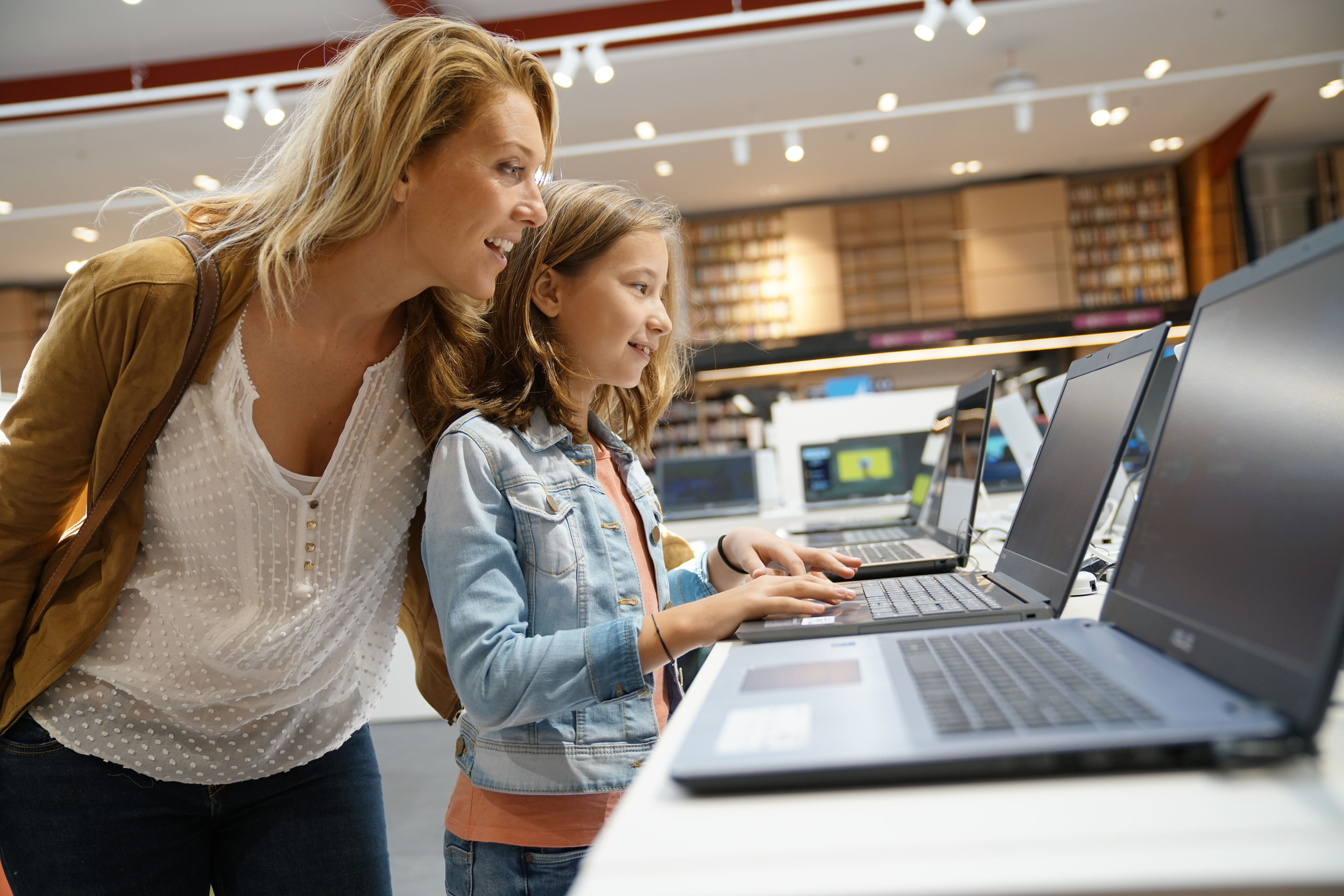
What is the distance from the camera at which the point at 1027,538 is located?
1.10 meters

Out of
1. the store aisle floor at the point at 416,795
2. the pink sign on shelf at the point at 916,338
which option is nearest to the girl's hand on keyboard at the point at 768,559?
the store aisle floor at the point at 416,795

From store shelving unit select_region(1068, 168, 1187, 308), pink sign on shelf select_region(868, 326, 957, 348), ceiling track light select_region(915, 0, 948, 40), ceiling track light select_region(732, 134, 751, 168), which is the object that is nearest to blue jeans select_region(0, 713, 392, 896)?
ceiling track light select_region(915, 0, 948, 40)

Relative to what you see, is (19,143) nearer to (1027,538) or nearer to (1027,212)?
(1027,538)

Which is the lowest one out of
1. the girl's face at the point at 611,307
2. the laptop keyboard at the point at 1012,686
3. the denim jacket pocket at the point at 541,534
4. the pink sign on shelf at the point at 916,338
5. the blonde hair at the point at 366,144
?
the laptop keyboard at the point at 1012,686

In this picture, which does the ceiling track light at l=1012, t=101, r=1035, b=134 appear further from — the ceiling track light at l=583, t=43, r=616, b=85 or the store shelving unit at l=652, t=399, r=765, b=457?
the store shelving unit at l=652, t=399, r=765, b=457

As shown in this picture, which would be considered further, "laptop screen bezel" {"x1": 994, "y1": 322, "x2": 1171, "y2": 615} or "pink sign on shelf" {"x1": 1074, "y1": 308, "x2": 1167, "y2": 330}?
"pink sign on shelf" {"x1": 1074, "y1": 308, "x2": 1167, "y2": 330}

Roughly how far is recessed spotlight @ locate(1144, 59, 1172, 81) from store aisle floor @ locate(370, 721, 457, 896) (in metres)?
6.93

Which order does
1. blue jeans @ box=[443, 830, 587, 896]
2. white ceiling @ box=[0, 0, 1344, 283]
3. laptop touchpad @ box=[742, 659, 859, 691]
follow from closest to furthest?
1. laptop touchpad @ box=[742, 659, 859, 691]
2. blue jeans @ box=[443, 830, 587, 896]
3. white ceiling @ box=[0, 0, 1344, 283]

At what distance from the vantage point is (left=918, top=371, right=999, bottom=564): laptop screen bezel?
58.0 inches

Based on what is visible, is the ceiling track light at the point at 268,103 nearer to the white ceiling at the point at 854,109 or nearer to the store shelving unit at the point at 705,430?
the white ceiling at the point at 854,109

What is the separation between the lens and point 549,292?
1.20 metres

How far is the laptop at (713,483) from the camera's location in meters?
3.70

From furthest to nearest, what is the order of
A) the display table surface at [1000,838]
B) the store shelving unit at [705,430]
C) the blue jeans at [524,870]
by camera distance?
the store shelving unit at [705,430] → the blue jeans at [524,870] → the display table surface at [1000,838]

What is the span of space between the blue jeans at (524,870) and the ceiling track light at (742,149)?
6.55m
